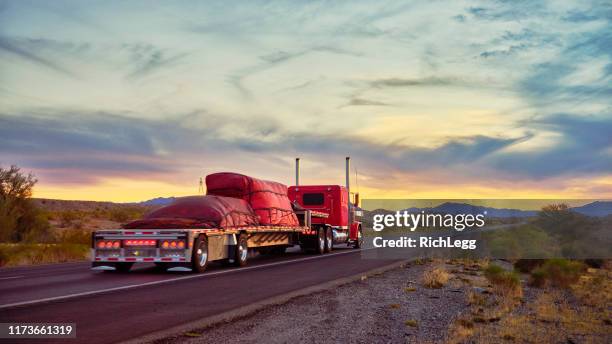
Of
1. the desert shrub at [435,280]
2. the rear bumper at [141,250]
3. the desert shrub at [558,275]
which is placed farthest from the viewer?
the rear bumper at [141,250]

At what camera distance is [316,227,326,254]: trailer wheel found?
2819 centimetres

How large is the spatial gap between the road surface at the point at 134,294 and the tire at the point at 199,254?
37cm

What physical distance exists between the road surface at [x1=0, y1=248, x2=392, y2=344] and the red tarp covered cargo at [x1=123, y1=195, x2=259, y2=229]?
4.55 feet

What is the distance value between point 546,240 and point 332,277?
1921 centimetres

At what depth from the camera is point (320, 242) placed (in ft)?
92.9

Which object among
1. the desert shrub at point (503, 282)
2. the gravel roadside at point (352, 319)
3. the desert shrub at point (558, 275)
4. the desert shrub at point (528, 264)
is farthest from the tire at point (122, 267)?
the desert shrub at point (528, 264)

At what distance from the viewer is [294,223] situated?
85.1ft

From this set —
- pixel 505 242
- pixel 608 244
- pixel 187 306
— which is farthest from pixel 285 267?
pixel 608 244

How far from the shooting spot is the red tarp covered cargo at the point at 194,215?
58.8ft

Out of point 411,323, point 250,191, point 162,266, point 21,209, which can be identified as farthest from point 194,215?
point 21,209

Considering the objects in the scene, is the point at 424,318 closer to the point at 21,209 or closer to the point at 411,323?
the point at 411,323

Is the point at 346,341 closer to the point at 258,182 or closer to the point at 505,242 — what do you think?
the point at 258,182

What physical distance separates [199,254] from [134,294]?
4812 mm

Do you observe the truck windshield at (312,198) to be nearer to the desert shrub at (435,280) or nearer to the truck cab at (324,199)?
the truck cab at (324,199)
